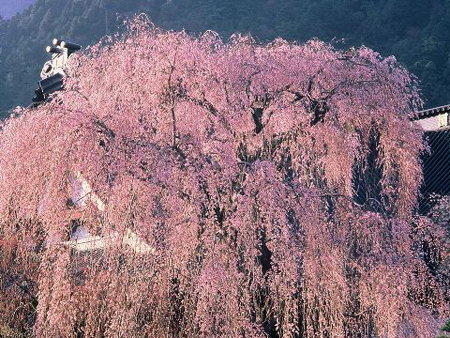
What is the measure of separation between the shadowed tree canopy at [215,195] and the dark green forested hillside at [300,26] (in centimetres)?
2093

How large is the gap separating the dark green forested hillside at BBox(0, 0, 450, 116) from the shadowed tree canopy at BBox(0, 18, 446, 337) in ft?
68.7

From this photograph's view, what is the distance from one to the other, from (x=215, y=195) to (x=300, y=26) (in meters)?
26.6

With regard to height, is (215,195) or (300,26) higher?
(300,26)

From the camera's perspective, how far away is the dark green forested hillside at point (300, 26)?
2806 cm

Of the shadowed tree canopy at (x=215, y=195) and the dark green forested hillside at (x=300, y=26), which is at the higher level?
the dark green forested hillside at (x=300, y=26)

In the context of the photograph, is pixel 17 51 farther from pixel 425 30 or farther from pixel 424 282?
pixel 424 282

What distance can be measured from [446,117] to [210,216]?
16084 millimetres

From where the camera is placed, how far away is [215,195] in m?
5.20

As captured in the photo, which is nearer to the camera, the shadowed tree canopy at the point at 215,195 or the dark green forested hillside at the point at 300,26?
the shadowed tree canopy at the point at 215,195

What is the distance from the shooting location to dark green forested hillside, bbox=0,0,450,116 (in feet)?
92.1

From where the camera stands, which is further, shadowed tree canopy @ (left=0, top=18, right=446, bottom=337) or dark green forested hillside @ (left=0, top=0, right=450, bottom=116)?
dark green forested hillside @ (left=0, top=0, right=450, bottom=116)

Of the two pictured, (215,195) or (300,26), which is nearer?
(215,195)

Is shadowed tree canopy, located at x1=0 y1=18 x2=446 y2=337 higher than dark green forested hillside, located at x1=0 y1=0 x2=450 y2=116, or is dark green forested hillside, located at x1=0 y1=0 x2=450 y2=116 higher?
dark green forested hillside, located at x1=0 y1=0 x2=450 y2=116

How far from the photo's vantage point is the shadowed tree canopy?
494 centimetres
